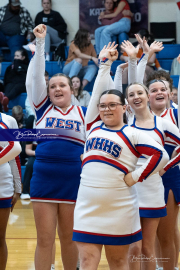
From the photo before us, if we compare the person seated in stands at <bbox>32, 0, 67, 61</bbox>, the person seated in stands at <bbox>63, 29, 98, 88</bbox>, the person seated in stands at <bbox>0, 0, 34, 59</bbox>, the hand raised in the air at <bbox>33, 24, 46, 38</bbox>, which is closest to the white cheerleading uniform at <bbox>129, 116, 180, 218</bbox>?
the hand raised in the air at <bbox>33, 24, 46, 38</bbox>

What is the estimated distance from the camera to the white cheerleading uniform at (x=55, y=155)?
8.99ft

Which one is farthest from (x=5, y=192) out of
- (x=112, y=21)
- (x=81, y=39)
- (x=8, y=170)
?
(x=112, y=21)

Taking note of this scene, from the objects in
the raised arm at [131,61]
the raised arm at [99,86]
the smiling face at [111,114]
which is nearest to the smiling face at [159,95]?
the raised arm at [131,61]

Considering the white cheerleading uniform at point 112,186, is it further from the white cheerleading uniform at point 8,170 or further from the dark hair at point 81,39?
the dark hair at point 81,39

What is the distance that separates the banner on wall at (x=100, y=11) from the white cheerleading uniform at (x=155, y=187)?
7.24 m

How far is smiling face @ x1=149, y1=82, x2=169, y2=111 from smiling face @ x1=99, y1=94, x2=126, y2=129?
32.1 inches

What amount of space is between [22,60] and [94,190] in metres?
6.18

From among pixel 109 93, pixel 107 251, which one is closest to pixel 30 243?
pixel 107 251

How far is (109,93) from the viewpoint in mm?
2408

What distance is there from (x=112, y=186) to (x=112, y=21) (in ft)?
24.2

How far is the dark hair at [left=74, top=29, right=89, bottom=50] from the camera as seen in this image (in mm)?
8102

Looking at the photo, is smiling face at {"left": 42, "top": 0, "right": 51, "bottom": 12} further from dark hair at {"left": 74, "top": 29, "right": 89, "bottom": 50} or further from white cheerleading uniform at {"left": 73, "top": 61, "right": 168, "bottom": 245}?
white cheerleading uniform at {"left": 73, "top": 61, "right": 168, "bottom": 245}

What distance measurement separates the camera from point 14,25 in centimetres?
891

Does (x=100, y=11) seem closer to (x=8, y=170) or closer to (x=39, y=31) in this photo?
(x=39, y=31)
